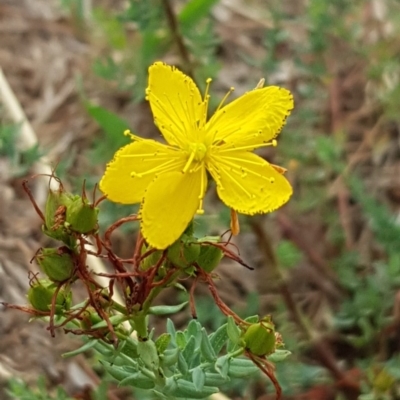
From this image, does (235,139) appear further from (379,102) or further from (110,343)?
(379,102)

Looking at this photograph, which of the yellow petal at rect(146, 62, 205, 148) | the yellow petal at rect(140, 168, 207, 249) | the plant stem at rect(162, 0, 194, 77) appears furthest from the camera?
the plant stem at rect(162, 0, 194, 77)

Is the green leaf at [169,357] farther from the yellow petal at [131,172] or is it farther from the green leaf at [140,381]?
the yellow petal at [131,172]

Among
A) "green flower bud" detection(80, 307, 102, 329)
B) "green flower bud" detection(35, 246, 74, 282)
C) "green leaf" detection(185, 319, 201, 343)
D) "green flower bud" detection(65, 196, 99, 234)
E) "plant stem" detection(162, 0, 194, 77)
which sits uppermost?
"plant stem" detection(162, 0, 194, 77)

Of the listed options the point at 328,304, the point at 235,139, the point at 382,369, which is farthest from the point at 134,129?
the point at 235,139

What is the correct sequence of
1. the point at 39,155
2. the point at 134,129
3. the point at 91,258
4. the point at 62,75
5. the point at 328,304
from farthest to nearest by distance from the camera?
the point at 62,75 < the point at 134,129 < the point at 328,304 < the point at 91,258 < the point at 39,155

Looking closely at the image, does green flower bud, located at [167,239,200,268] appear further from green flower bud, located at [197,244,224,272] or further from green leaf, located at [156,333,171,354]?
green leaf, located at [156,333,171,354]

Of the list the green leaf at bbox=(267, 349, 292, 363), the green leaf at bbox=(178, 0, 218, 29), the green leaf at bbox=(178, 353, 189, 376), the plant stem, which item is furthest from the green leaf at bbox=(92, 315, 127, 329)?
the green leaf at bbox=(178, 0, 218, 29)

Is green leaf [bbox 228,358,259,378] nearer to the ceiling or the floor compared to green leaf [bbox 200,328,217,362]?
nearer to the floor
